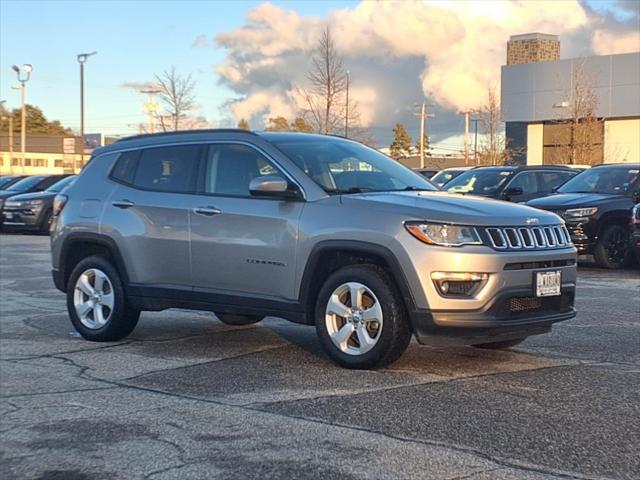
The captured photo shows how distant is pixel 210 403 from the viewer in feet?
18.6

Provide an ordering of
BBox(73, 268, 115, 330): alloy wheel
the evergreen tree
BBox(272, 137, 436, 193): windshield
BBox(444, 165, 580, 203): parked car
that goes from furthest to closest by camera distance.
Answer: the evergreen tree → BBox(444, 165, 580, 203): parked car → BBox(73, 268, 115, 330): alloy wheel → BBox(272, 137, 436, 193): windshield

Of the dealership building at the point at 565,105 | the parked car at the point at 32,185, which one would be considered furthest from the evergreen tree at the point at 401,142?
the parked car at the point at 32,185

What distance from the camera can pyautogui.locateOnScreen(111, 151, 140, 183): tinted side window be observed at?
26.3 feet

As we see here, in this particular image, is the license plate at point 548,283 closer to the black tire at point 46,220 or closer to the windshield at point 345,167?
the windshield at point 345,167

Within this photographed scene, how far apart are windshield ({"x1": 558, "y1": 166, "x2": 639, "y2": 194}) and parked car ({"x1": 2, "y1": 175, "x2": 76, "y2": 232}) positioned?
12.9m

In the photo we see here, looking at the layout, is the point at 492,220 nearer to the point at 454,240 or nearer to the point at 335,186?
the point at 454,240

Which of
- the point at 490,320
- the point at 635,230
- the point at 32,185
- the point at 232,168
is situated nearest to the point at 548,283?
the point at 490,320

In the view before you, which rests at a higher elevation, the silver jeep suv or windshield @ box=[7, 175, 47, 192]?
windshield @ box=[7, 175, 47, 192]

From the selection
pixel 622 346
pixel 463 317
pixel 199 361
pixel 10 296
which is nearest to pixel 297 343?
pixel 199 361

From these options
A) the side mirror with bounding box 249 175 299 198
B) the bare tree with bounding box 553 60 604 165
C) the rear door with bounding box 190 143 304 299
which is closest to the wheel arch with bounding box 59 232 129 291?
the rear door with bounding box 190 143 304 299

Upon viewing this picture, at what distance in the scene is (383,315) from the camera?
245 inches

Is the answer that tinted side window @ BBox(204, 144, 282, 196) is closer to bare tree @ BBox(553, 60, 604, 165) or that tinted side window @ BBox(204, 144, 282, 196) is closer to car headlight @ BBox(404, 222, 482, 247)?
car headlight @ BBox(404, 222, 482, 247)

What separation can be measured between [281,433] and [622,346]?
3.71 meters

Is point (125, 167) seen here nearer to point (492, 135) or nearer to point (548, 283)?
point (548, 283)
